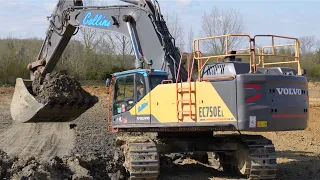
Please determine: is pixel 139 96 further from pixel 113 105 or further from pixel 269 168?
pixel 269 168

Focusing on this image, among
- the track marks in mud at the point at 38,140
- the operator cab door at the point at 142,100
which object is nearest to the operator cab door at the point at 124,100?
the operator cab door at the point at 142,100

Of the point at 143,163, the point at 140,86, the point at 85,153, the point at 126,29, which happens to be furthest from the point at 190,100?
the point at 85,153

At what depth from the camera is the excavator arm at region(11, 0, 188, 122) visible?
1112 cm

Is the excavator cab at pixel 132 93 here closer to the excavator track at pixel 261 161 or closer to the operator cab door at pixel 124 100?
the operator cab door at pixel 124 100

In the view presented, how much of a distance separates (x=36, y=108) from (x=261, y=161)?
223 inches

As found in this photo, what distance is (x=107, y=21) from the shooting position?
1230 centimetres

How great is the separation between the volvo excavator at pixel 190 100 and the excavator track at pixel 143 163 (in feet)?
0.06

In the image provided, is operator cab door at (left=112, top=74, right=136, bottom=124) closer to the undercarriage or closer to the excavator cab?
the excavator cab

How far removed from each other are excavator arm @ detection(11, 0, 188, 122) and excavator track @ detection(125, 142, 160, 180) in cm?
158

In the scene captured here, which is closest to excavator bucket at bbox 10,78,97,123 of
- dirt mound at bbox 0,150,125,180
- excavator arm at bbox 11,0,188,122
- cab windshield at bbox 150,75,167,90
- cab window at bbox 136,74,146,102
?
excavator arm at bbox 11,0,188,122

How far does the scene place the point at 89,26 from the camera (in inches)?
505

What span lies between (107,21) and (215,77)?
397 centimetres

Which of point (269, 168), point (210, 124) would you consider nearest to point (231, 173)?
point (269, 168)

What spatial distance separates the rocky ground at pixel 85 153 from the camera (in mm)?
9688
